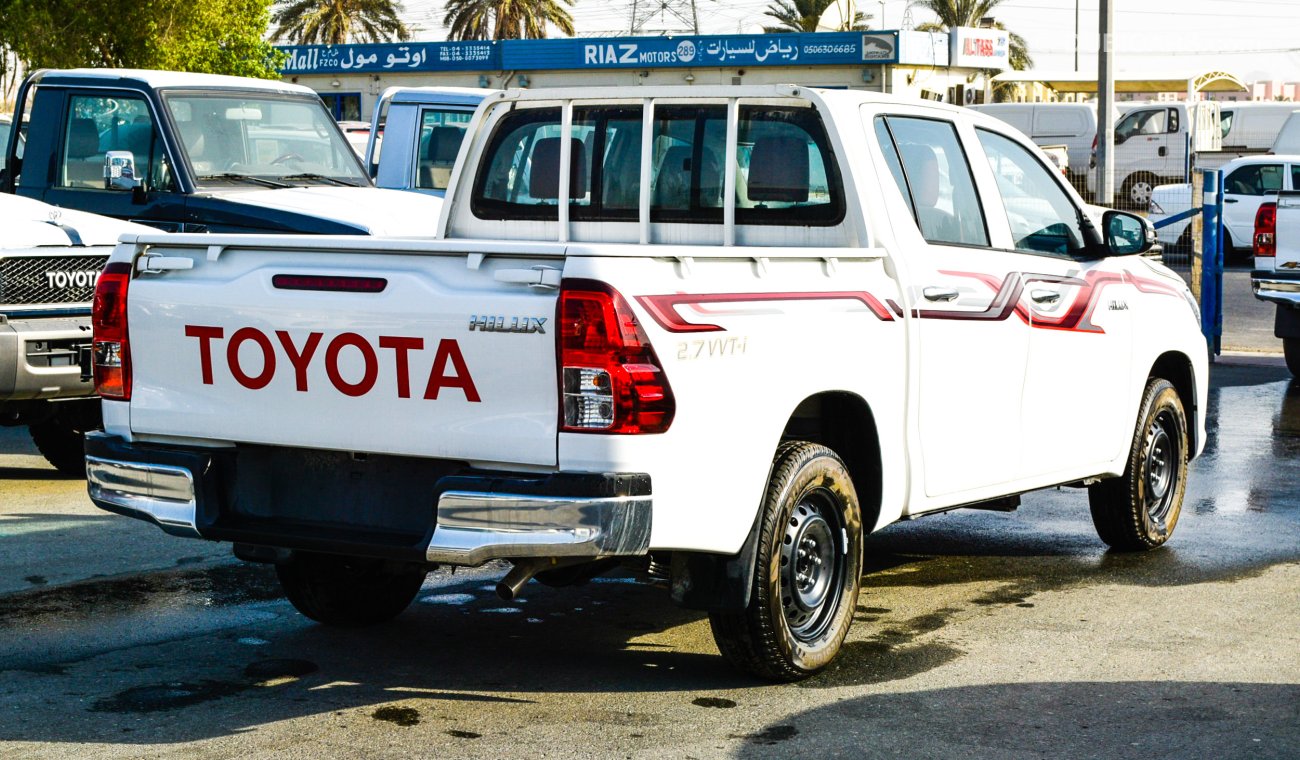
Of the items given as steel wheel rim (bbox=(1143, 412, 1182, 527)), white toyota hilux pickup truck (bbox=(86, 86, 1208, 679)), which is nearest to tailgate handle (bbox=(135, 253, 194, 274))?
white toyota hilux pickup truck (bbox=(86, 86, 1208, 679))

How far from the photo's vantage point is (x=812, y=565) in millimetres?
5711

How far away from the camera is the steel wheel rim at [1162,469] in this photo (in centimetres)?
782

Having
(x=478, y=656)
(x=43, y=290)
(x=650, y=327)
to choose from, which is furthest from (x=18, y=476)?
(x=650, y=327)

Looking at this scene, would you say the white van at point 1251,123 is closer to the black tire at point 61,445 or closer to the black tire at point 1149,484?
the black tire at point 1149,484

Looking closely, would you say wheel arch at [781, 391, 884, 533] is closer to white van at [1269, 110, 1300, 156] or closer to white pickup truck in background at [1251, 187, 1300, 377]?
white pickup truck in background at [1251, 187, 1300, 377]

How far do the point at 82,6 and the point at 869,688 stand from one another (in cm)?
2529

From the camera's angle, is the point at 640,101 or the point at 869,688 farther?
the point at 640,101

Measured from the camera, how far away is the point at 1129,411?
24.4ft

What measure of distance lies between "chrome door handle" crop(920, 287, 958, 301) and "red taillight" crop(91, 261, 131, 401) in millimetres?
2673

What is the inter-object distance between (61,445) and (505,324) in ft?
19.1

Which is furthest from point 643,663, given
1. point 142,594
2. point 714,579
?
point 142,594

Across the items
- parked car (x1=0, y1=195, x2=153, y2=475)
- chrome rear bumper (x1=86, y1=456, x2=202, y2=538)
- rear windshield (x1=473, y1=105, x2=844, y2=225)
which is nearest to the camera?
chrome rear bumper (x1=86, y1=456, x2=202, y2=538)

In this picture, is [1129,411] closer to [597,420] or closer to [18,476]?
[597,420]

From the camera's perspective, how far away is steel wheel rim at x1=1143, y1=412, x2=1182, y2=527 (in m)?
7.82
